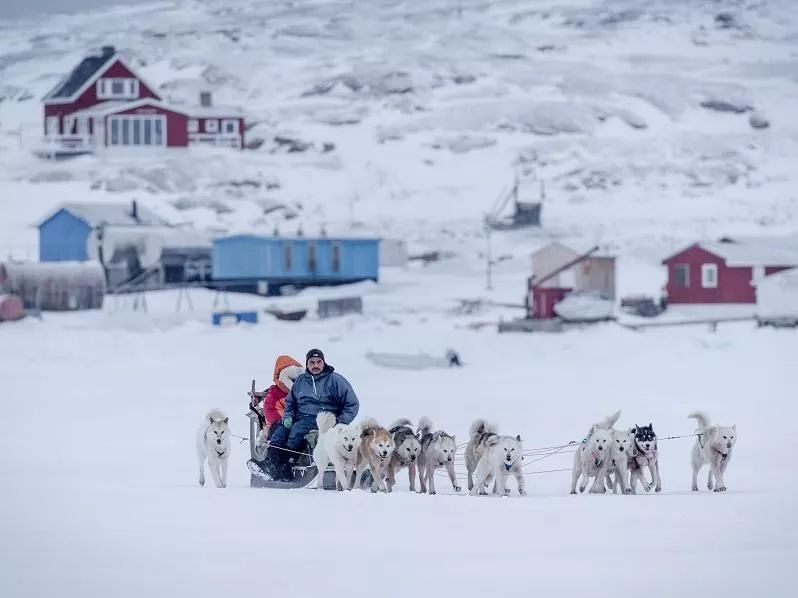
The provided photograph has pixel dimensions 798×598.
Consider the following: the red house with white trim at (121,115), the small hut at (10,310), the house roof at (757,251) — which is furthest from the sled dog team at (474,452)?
the red house with white trim at (121,115)

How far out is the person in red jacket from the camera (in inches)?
261

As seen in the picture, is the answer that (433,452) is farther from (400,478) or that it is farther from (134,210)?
(134,210)

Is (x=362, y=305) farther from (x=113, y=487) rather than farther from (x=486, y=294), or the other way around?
(x=113, y=487)

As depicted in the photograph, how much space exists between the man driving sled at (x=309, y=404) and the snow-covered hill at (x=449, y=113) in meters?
8.00

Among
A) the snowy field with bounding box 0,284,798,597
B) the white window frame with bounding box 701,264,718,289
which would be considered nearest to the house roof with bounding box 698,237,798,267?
the white window frame with bounding box 701,264,718,289

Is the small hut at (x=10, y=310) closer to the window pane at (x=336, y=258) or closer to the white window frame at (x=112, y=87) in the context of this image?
the window pane at (x=336, y=258)

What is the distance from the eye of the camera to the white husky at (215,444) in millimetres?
6562

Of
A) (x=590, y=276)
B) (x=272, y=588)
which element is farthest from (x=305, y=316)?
(x=272, y=588)

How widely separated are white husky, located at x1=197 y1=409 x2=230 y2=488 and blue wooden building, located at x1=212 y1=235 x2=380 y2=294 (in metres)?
8.07

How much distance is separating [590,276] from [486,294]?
1.12m

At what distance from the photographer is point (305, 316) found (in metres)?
14.3

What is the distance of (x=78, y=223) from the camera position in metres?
14.9

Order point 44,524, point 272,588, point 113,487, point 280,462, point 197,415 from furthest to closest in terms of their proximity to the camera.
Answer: point 197,415
point 113,487
point 280,462
point 44,524
point 272,588

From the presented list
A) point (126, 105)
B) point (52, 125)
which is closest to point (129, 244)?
point (52, 125)
